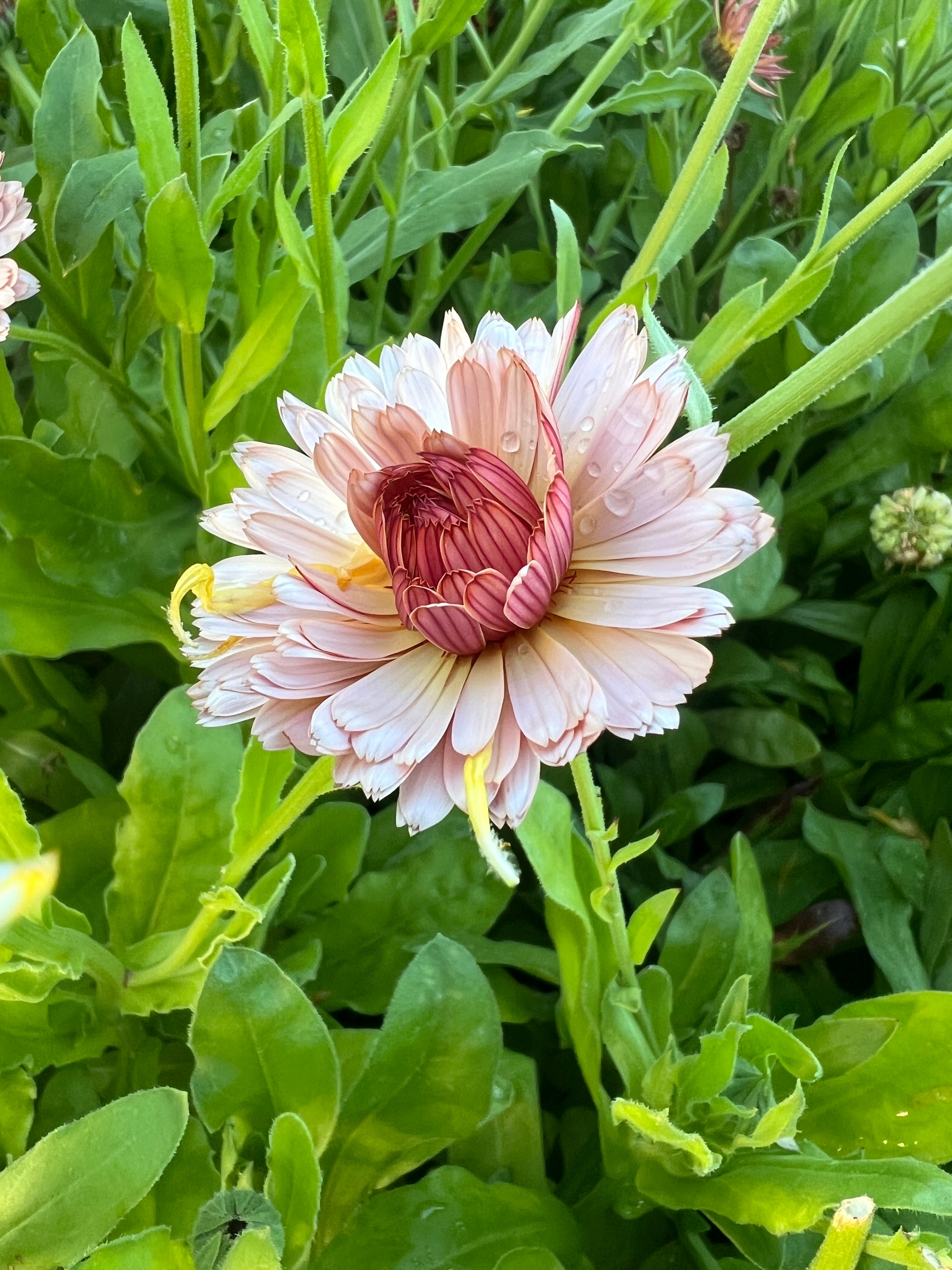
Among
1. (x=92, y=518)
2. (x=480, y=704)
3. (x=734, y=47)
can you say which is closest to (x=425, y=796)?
(x=480, y=704)

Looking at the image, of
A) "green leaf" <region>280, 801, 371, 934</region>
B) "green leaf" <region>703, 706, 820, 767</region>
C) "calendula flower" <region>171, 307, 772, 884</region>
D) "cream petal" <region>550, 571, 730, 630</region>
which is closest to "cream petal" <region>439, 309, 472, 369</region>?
"calendula flower" <region>171, 307, 772, 884</region>

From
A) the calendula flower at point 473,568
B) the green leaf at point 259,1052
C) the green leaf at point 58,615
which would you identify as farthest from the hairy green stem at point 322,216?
the green leaf at point 259,1052

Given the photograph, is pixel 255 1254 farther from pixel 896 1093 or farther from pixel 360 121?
pixel 360 121

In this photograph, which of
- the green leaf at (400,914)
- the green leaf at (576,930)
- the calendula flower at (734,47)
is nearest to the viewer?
the green leaf at (576,930)

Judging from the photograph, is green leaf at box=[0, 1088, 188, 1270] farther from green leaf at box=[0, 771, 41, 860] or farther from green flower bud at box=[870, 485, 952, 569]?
green flower bud at box=[870, 485, 952, 569]

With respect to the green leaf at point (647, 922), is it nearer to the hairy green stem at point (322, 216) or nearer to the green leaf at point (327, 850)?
the green leaf at point (327, 850)
